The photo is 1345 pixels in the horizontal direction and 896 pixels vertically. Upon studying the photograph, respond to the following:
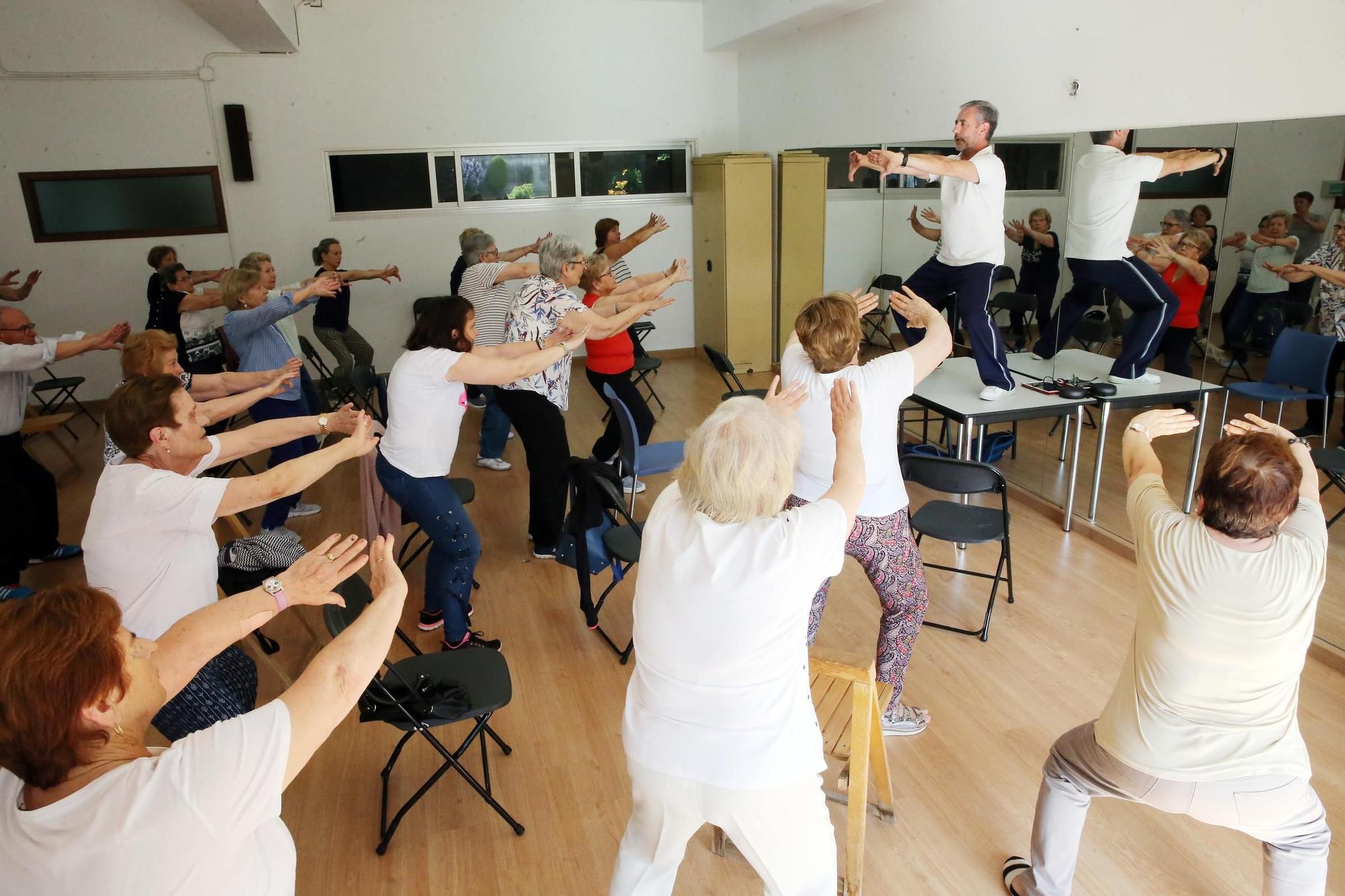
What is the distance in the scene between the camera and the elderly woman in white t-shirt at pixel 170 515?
2.37m

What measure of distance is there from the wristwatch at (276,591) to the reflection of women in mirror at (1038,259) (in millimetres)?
4653

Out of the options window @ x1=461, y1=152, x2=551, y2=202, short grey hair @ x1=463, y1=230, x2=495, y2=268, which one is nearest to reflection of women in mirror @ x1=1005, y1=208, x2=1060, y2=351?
short grey hair @ x1=463, y1=230, x2=495, y2=268

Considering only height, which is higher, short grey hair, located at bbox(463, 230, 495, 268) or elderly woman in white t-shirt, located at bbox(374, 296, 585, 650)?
short grey hair, located at bbox(463, 230, 495, 268)

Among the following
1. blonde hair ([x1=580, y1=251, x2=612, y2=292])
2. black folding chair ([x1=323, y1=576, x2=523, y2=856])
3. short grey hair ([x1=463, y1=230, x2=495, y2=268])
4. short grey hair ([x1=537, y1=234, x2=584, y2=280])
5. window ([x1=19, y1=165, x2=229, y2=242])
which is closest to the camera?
black folding chair ([x1=323, y1=576, x2=523, y2=856])

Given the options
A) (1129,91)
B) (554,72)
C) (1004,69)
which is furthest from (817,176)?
(1129,91)

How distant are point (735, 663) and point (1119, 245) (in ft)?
12.9

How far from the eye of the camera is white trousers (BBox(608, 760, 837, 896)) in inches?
69.0

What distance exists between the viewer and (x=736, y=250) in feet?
28.5

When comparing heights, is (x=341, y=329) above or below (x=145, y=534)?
below

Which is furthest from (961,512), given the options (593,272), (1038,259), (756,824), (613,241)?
(613,241)

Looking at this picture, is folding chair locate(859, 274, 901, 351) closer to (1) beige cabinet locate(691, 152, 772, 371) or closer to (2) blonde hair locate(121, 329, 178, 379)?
(1) beige cabinet locate(691, 152, 772, 371)

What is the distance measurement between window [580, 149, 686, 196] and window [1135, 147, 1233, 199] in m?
5.65

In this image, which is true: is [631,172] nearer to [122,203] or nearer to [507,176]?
[507,176]

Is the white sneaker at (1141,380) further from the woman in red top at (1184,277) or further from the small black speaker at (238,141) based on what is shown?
the small black speaker at (238,141)
